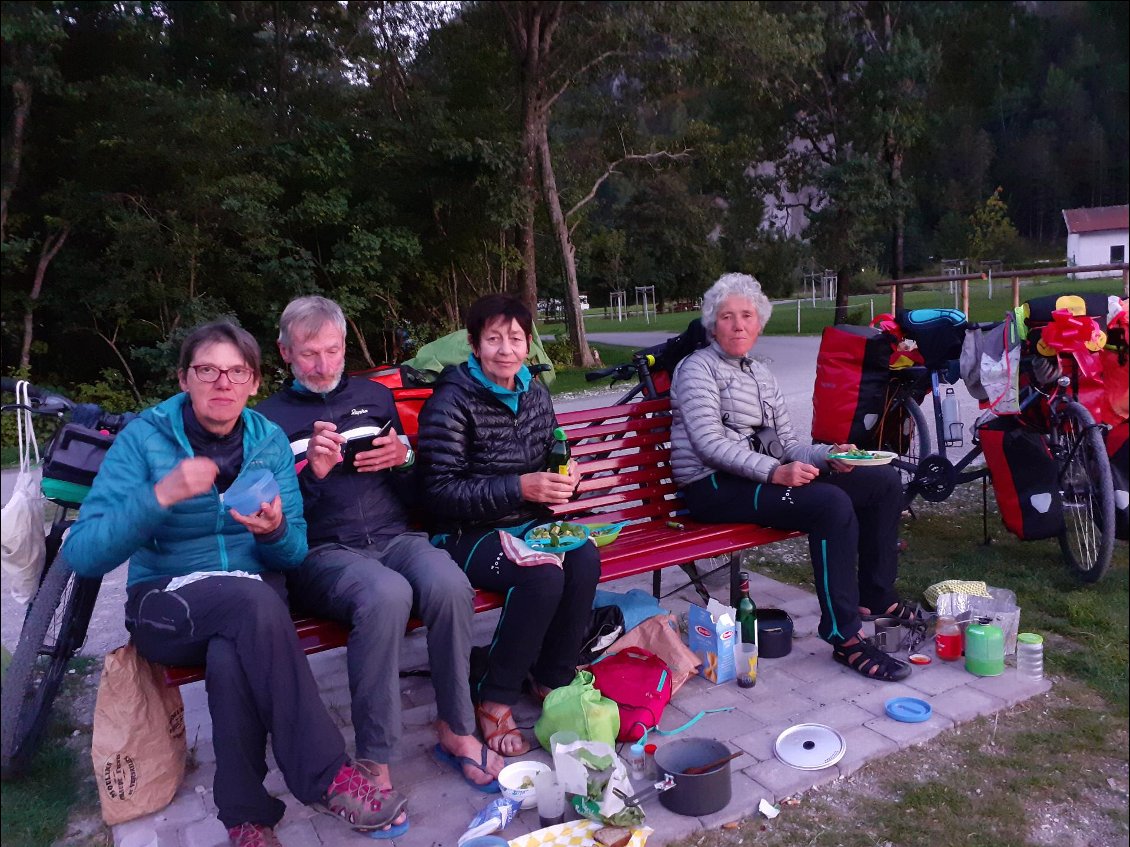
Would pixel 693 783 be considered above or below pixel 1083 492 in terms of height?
below

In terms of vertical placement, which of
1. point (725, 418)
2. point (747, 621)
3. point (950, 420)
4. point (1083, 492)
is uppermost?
point (725, 418)

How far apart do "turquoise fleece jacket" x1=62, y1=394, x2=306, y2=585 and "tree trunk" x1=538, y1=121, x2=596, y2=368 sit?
1372 cm

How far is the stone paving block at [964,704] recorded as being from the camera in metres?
2.74

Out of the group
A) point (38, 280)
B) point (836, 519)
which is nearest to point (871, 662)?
point (836, 519)

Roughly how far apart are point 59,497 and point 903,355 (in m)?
3.63

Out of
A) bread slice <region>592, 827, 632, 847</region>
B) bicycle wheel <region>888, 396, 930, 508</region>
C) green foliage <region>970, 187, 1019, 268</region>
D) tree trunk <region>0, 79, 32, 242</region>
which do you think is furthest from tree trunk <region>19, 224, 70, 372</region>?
green foliage <region>970, 187, 1019, 268</region>

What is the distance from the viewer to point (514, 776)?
2422 millimetres

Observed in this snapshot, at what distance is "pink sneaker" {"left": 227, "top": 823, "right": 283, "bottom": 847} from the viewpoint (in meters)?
2.14

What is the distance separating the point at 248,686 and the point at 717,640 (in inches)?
62.1

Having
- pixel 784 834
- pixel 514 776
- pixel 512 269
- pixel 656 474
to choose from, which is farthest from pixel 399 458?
pixel 512 269

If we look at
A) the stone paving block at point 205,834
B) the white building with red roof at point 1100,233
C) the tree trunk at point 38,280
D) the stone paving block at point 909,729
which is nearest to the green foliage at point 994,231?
the white building with red roof at point 1100,233

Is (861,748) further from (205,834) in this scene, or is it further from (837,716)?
(205,834)

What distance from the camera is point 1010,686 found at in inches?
114

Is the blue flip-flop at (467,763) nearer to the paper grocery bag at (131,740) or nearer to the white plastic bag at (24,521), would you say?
the paper grocery bag at (131,740)
